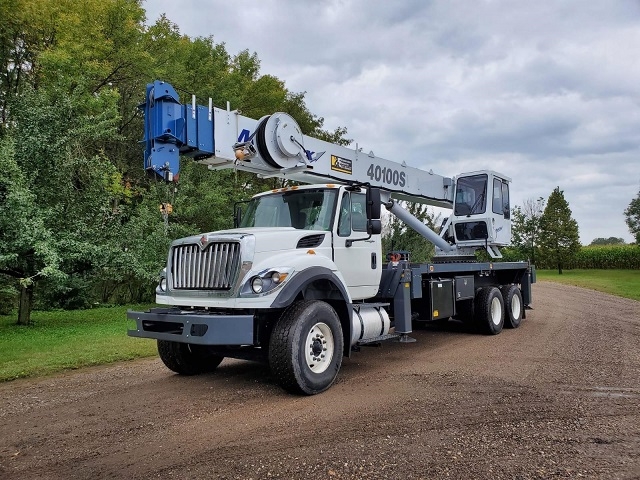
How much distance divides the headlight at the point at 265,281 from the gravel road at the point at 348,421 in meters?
1.28

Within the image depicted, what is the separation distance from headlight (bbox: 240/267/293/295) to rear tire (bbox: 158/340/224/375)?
169 centimetres

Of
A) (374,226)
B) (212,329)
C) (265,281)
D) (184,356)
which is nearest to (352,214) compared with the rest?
(374,226)

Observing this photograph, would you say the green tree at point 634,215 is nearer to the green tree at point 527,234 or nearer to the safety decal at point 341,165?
the green tree at point 527,234

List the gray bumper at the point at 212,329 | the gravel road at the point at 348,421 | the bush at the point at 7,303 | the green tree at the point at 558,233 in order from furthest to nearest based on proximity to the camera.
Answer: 1. the green tree at the point at 558,233
2. the bush at the point at 7,303
3. the gray bumper at the point at 212,329
4. the gravel road at the point at 348,421

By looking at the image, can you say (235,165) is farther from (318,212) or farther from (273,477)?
(273,477)

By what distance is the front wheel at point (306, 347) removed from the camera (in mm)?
5613

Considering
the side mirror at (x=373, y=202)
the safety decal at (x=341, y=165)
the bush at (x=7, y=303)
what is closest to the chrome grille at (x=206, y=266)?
the side mirror at (x=373, y=202)

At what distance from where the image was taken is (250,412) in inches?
207

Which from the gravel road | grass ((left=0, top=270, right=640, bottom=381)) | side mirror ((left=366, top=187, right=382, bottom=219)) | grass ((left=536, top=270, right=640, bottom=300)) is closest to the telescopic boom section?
side mirror ((left=366, top=187, right=382, bottom=219))

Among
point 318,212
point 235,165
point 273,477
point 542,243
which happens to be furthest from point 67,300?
point 542,243

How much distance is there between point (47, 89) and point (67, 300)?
7.29 metres

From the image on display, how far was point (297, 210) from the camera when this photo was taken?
7.24m

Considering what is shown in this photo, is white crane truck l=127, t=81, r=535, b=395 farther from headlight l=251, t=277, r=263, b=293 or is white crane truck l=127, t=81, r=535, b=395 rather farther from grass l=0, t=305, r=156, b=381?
grass l=0, t=305, r=156, b=381

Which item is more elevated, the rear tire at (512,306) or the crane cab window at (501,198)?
the crane cab window at (501,198)
